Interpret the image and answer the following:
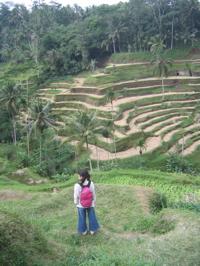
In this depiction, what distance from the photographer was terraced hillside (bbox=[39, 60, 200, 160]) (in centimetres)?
3588

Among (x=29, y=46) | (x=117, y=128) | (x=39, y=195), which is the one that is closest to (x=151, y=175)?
(x=39, y=195)

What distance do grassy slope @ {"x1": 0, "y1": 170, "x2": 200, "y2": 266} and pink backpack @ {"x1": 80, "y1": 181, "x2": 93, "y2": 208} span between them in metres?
0.56

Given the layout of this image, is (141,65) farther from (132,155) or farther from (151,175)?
(151,175)

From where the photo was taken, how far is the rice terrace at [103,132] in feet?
23.5

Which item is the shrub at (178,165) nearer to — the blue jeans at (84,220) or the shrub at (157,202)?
the shrub at (157,202)

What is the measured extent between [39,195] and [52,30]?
59048 mm

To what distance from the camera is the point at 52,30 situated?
6931 cm

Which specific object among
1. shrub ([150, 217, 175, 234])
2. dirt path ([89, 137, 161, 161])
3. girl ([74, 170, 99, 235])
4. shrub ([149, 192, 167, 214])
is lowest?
dirt path ([89, 137, 161, 161])

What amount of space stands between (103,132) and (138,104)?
11.8 metres

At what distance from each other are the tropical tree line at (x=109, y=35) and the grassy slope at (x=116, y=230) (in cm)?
4886

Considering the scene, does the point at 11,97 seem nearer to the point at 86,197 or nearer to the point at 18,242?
the point at 86,197

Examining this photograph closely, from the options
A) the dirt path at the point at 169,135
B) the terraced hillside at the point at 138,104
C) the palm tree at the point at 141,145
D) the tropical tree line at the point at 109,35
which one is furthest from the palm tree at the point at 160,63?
the palm tree at the point at 141,145

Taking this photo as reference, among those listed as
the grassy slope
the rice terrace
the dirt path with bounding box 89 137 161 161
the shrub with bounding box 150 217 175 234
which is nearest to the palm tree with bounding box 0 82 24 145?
the rice terrace

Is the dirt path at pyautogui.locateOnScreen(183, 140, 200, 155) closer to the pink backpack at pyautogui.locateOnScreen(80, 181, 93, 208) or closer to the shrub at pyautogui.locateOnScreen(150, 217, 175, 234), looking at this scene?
the shrub at pyautogui.locateOnScreen(150, 217, 175, 234)
